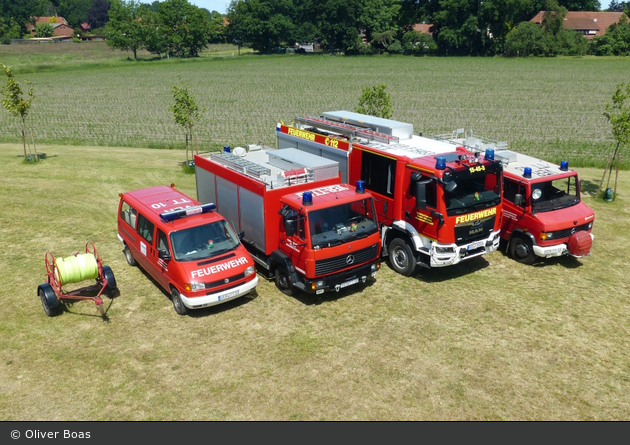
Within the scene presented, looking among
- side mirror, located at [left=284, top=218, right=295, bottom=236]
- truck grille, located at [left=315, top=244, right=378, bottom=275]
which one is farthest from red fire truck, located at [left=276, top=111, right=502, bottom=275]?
side mirror, located at [left=284, top=218, right=295, bottom=236]

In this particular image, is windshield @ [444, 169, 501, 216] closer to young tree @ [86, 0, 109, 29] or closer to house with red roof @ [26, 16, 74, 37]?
house with red roof @ [26, 16, 74, 37]

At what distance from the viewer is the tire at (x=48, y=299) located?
1117 centimetres

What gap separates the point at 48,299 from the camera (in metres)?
11.1

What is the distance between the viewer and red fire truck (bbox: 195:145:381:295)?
1165 cm

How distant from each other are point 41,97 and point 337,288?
48.3m

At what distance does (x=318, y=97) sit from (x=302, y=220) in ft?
129

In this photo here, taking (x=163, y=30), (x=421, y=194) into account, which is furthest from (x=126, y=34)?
(x=421, y=194)

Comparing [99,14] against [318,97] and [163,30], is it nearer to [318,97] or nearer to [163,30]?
[163,30]

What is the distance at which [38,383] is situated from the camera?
925cm

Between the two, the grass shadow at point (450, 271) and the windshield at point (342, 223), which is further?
the grass shadow at point (450, 271)

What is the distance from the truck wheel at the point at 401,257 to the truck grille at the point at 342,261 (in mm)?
1370

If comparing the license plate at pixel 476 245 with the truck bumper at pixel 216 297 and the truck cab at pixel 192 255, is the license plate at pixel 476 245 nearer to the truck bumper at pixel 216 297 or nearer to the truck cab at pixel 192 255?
the truck cab at pixel 192 255

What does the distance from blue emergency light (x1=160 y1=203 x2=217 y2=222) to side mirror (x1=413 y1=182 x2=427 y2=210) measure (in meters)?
5.16

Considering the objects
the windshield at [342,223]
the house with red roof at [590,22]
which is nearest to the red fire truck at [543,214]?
the windshield at [342,223]
